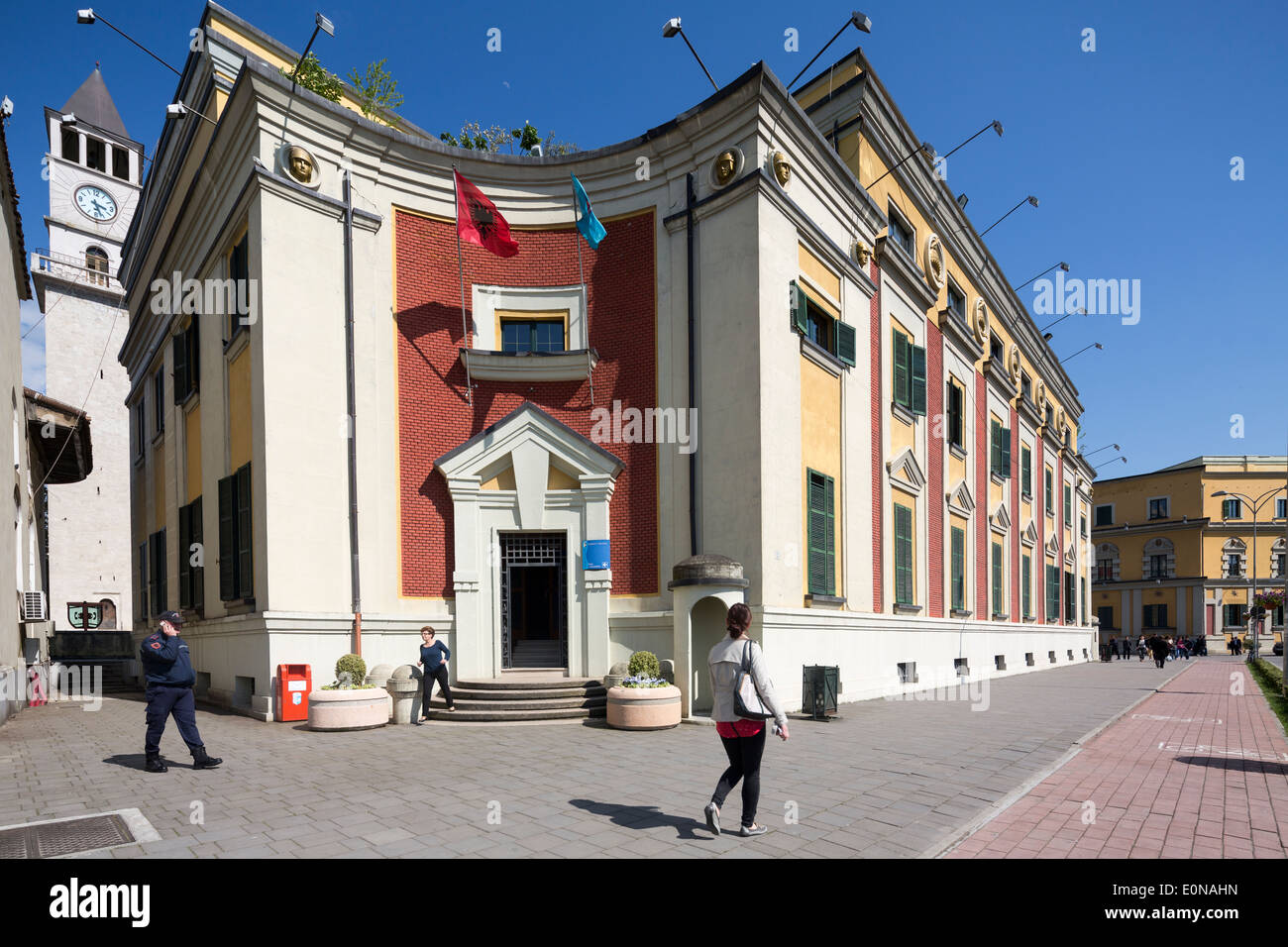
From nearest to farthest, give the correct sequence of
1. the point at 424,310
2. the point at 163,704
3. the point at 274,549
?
the point at 163,704 < the point at 274,549 < the point at 424,310

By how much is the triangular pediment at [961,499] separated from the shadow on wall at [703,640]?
1225 cm

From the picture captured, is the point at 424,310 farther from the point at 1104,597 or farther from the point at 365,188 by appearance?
the point at 1104,597

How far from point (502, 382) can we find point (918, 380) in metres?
Result: 11.5

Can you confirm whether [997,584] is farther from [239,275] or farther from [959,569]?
[239,275]

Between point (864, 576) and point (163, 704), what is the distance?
524 inches

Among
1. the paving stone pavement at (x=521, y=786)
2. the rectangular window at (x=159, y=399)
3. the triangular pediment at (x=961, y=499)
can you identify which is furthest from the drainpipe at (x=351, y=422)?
the triangular pediment at (x=961, y=499)

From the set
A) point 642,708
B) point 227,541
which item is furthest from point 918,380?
point 227,541

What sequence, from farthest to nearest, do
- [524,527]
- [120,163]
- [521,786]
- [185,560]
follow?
1. [120,163]
2. [185,560]
3. [524,527]
4. [521,786]

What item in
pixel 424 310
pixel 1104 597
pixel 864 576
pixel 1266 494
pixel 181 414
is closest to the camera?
pixel 424 310

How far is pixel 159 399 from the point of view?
22.2 m

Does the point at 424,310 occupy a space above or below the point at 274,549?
above

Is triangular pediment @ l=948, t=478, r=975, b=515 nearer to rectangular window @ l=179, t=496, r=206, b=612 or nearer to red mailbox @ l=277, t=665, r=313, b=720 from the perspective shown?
red mailbox @ l=277, t=665, r=313, b=720
